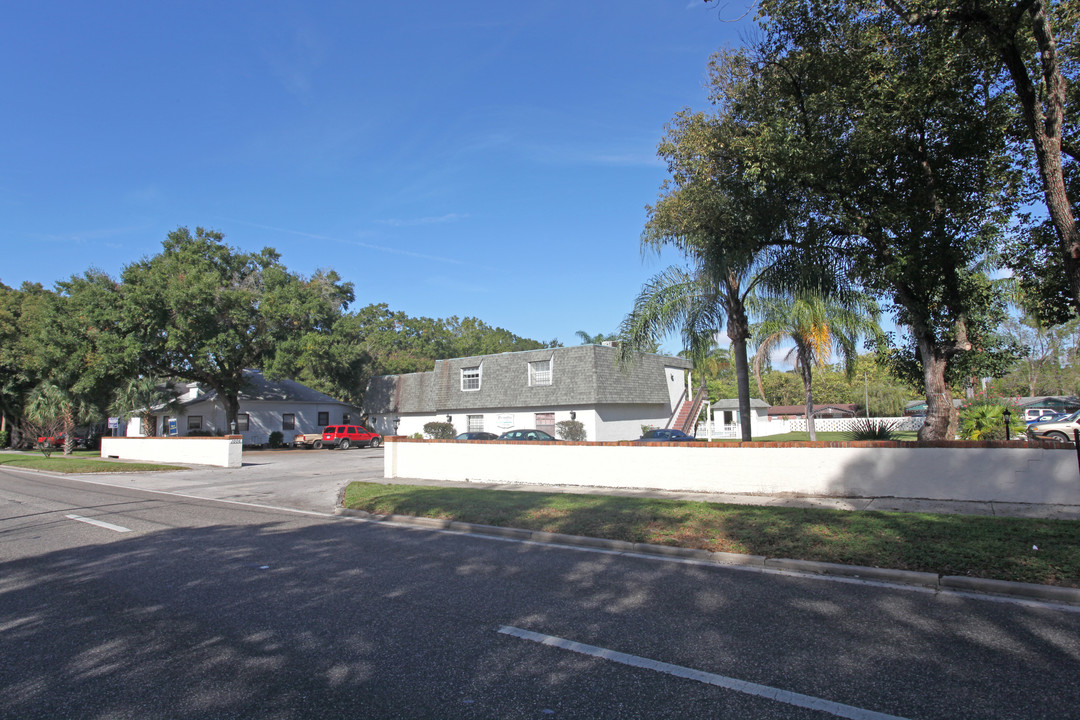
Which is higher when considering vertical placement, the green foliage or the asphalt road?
the green foliage

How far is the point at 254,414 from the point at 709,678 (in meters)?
47.1

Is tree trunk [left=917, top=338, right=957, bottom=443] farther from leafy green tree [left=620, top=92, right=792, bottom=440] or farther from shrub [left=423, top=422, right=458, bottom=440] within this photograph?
shrub [left=423, top=422, right=458, bottom=440]

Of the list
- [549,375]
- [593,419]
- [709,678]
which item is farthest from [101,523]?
[549,375]

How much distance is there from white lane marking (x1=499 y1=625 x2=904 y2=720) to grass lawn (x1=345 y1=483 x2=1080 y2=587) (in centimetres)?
366

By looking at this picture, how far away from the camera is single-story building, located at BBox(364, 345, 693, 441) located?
35469mm

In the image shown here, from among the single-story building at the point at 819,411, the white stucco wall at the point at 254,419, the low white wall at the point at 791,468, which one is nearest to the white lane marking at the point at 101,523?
the low white wall at the point at 791,468

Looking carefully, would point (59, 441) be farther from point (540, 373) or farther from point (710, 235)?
point (710, 235)

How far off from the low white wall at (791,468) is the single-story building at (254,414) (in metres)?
31.4

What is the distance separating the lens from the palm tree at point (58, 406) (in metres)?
38.2

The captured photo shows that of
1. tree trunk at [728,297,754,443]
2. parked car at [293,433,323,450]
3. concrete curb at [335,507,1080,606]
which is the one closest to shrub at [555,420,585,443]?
parked car at [293,433,323,450]

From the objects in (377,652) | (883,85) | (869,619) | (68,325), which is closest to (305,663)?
(377,652)

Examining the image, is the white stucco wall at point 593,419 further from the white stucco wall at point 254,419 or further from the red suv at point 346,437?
the white stucco wall at point 254,419

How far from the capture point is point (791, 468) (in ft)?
42.2

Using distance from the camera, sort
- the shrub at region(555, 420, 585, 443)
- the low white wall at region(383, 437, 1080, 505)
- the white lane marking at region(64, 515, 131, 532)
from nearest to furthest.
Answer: the low white wall at region(383, 437, 1080, 505) → the white lane marking at region(64, 515, 131, 532) → the shrub at region(555, 420, 585, 443)
